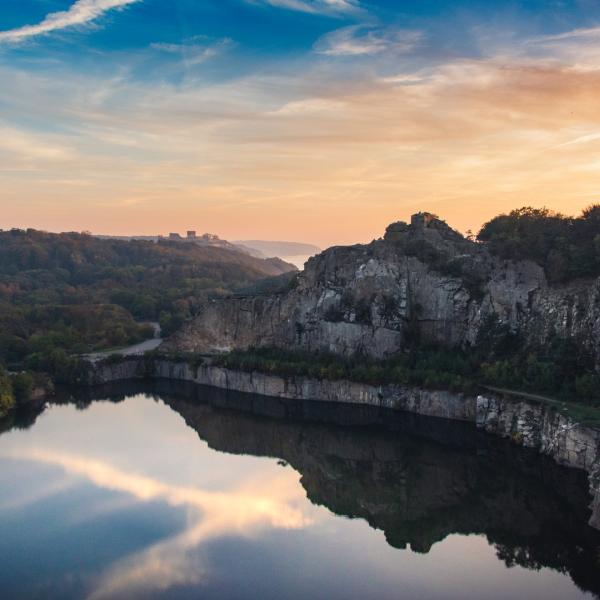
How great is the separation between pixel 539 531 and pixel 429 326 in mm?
22204

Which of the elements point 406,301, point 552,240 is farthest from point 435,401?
point 552,240

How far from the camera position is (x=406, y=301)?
45.6 meters

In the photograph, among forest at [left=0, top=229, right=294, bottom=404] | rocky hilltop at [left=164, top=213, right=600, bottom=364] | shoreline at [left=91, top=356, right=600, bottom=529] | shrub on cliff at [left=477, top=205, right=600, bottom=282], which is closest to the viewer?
shoreline at [left=91, top=356, right=600, bottom=529]

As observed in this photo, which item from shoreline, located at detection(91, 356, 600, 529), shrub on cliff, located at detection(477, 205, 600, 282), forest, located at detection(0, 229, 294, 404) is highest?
shrub on cliff, located at detection(477, 205, 600, 282)

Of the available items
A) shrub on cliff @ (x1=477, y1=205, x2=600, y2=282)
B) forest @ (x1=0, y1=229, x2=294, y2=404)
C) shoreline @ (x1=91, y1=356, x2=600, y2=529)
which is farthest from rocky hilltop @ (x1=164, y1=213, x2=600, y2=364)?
forest @ (x1=0, y1=229, x2=294, y2=404)

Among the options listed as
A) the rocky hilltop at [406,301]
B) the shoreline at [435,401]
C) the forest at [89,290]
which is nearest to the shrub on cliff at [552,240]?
the rocky hilltop at [406,301]

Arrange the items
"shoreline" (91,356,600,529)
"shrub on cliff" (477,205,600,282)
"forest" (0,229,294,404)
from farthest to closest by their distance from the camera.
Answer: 1. "forest" (0,229,294,404)
2. "shrub on cliff" (477,205,600,282)
3. "shoreline" (91,356,600,529)

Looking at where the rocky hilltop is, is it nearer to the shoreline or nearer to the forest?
the shoreline

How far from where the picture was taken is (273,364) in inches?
1788

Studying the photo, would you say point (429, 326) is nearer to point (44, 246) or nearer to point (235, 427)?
point (235, 427)

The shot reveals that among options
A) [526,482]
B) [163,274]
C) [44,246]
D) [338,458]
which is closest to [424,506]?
[526,482]

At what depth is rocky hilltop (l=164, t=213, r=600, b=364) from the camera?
3906 cm

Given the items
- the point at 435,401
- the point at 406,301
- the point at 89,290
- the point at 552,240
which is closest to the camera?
the point at 435,401

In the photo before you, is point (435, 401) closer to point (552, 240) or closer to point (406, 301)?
point (406, 301)
